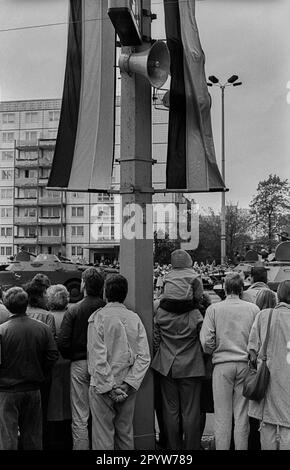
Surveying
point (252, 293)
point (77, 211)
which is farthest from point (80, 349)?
point (77, 211)

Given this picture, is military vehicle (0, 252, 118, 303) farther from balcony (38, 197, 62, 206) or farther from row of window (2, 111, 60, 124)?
row of window (2, 111, 60, 124)

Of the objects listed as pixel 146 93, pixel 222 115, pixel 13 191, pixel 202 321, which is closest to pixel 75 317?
pixel 202 321

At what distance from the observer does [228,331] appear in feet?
19.8

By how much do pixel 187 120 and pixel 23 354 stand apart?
3095 mm

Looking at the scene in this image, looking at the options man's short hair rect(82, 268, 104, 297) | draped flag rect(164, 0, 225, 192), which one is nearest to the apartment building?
draped flag rect(164, 0, 225, 192)

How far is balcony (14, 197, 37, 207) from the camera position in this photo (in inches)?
3268

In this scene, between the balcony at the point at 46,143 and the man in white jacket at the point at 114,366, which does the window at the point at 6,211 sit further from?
the man in white jacket at the point at 114,366

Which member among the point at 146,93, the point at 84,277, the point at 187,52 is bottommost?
the point at 84,277

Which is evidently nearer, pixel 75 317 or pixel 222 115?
pixel 75 317

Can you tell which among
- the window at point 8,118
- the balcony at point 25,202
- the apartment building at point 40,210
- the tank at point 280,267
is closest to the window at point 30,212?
the apartment building at point 40,210

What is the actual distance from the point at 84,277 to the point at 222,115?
1003 inches

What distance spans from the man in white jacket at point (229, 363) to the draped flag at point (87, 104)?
6.58ft

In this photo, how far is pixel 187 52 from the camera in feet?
22.3
